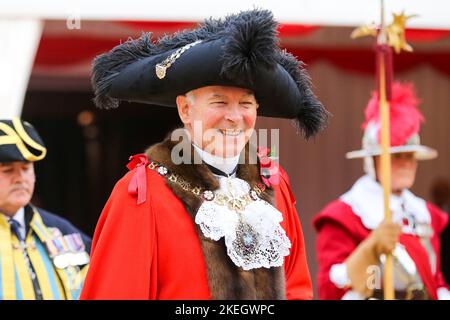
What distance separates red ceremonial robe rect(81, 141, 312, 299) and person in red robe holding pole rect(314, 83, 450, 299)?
1.30m

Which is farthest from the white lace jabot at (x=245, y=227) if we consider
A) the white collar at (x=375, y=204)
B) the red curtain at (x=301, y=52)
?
the red curtain at (x=301, y=52)

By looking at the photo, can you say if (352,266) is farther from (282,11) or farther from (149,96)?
(282,11)

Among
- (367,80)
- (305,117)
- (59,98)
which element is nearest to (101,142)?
(59,98)

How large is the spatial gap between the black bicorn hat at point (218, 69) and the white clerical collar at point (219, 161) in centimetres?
18

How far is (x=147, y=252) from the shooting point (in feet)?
8.66

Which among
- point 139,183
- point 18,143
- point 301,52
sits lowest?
point 139,183

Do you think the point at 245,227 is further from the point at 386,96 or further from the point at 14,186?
the point at 14,186

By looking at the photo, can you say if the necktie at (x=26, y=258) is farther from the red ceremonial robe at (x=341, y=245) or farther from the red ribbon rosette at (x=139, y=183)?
the red ribbon rosette at (x=139, y=183)

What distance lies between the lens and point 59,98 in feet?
24.8

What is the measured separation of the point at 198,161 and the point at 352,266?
1.78 ft

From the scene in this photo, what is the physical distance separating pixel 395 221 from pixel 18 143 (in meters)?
1.65

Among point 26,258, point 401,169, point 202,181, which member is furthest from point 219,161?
point 401,169

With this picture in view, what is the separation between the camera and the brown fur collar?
2.70 metres

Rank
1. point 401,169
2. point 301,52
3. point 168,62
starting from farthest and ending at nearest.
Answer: point 301,52 → point 401,169 → point 168,62
